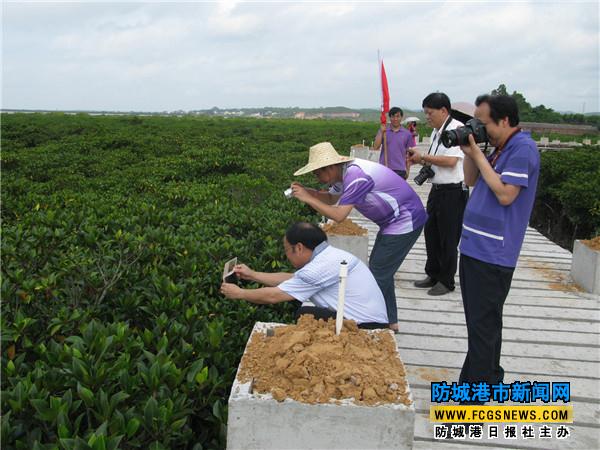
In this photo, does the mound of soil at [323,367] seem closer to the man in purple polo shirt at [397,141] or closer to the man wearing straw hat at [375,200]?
the man wearing straw hat at [375,200]

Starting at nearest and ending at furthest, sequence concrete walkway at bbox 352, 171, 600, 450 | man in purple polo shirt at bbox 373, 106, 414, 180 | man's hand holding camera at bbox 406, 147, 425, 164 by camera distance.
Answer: concrete walkway at bbox 352, 171, 600, 450 < man's hand holding camera at bbox 406, 147, 425, 164 < man in purple polo shirt at bbox 373, 106, 414, 180

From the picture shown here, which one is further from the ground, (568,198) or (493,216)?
(493,216)

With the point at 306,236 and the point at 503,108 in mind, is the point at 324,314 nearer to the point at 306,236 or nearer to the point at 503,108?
the point at 306,236

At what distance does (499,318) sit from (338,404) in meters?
1.31

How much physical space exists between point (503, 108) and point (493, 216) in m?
0.57

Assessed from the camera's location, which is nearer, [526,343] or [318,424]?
[318,424]

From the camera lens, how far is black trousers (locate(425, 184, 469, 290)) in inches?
193

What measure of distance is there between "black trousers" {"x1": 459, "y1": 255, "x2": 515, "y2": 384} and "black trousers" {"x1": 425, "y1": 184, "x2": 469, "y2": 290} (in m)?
1.88

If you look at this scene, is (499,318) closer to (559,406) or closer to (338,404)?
(559,406)

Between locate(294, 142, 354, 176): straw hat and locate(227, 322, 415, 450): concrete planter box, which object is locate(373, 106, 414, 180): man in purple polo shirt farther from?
locate(227, 322, 415, 450): concrete planter box

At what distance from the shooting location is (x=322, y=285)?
324 centimetres

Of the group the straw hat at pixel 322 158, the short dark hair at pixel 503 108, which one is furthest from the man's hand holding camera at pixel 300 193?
the short dark hair at pixel 503 108

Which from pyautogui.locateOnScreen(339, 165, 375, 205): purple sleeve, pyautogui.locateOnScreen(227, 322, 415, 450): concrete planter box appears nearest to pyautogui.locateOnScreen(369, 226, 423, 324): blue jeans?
pyautogui.locateOnScreen(339, 165, 375, 205): purple sleeve

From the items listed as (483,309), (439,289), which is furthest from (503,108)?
(439,289)
